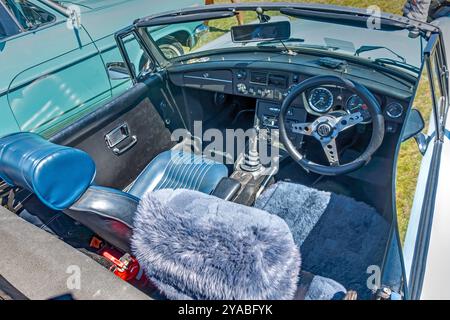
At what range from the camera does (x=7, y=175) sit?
160cm

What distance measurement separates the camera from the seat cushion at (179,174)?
2545 millimetres

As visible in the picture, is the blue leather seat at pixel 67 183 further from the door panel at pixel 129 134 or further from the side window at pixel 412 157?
the side window at pixel 412 157

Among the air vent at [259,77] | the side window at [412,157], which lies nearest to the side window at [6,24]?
the air vent at [259,77]

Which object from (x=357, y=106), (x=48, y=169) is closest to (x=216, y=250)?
(x=48, y=169)

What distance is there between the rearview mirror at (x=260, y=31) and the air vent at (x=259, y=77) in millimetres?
282

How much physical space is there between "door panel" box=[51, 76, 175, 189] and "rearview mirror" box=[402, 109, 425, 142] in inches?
72.6

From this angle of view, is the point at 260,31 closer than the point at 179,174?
Yes

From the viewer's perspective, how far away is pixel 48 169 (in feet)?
4.49

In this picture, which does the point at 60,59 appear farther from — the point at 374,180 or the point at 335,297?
the point at 335,297

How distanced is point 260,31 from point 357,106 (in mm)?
771

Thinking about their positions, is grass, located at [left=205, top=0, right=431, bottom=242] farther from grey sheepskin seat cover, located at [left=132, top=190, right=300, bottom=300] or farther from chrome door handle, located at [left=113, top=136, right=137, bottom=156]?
chrome door handle, located at [left=113, top=136, right=137, bottom=156]

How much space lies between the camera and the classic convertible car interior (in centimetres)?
116

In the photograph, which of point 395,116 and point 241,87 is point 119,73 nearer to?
point 241,87
